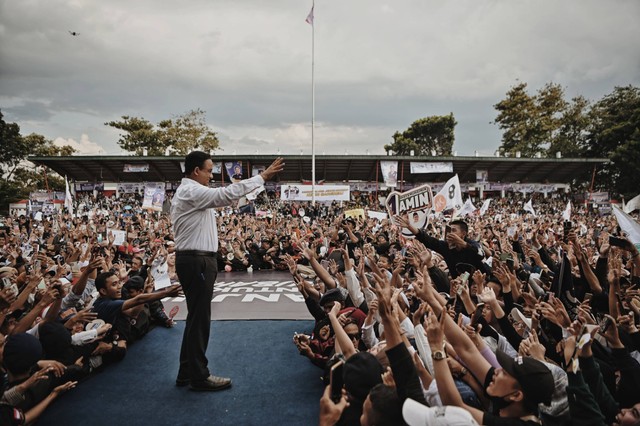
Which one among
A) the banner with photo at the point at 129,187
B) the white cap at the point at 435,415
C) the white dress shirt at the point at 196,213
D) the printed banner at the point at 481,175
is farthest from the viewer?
the printed banner at the point at 481,175

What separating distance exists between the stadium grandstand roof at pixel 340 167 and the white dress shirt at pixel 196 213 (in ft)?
85.7

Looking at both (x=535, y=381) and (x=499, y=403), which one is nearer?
(x=535, y=381)

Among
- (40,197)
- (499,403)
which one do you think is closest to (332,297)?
(499,403)

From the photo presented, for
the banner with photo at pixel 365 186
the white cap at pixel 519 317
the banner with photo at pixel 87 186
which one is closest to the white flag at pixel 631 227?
the white cap at pixel 519 317

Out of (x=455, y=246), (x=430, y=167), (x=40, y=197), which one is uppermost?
(x=430, y=167)

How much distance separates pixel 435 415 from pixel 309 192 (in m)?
21.8

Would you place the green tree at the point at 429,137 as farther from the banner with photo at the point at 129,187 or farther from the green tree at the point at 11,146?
the green tree at the point at 11,146

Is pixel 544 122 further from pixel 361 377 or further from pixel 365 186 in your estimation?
pixel 361 377

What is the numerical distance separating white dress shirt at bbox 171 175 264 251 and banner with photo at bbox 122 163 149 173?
99.8ft

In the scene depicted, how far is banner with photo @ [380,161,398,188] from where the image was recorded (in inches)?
1159

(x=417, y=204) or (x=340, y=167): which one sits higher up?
(x=340, y=167)

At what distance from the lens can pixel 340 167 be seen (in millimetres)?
31391

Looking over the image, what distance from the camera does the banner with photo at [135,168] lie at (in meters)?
30.0

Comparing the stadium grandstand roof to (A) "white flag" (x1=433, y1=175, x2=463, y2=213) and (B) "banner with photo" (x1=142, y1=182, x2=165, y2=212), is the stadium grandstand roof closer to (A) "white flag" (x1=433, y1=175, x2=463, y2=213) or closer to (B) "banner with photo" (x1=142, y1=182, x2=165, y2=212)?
(B) "banner with photo" (x1=142, y1=182, x2=165, y2=212)
